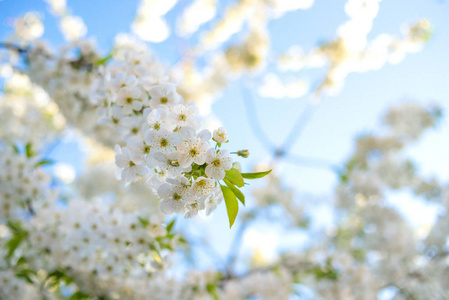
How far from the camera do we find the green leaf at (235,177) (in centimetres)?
128

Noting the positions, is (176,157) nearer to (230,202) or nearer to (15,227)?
(230,202)

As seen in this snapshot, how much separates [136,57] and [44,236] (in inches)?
70.7

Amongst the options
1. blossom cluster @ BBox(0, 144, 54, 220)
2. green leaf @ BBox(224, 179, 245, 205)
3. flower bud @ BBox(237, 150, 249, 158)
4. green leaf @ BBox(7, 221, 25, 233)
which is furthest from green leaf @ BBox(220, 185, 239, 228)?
green leaf @ BBox(7, 221, 25, 233)

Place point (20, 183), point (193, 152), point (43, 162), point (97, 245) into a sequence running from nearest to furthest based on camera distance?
point (193, 152) → point (97, 245) → point (20, 183) → point (43, 162)

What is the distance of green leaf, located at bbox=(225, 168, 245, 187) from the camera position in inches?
50.6

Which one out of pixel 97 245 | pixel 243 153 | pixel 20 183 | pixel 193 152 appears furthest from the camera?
pixel 20 183

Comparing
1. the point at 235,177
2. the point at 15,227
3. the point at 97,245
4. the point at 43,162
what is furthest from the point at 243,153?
the point at 15,227

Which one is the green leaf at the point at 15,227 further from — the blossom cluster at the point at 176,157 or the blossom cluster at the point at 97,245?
the blossom cluster at the point at 176,157

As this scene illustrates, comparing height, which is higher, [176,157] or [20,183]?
[20,183]

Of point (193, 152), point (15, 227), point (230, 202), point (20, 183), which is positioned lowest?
point (230, 202)

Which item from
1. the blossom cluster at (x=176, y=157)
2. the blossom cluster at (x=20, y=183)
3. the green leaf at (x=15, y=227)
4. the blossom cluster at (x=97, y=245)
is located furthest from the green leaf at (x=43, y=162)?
the blossom cluster at (x=176, y=157)

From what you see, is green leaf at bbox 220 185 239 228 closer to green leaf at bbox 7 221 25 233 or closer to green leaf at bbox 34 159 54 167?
green leaf at bbox 34 159 54 167

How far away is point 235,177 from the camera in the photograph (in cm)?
129

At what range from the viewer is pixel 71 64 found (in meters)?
3.11
